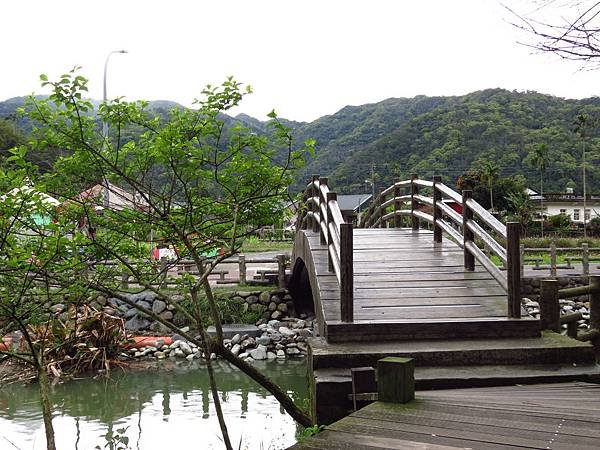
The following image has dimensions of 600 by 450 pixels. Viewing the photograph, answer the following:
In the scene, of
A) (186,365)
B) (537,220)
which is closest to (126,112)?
(186,365)

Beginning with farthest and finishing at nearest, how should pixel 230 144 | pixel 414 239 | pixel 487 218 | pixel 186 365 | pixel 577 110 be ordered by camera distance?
pixel 577 110 < pixel 186 365 < pixel 414 239 < pixel 487 218 < pixel 230 144

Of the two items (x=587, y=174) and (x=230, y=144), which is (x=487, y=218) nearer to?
(x=230, y=144)

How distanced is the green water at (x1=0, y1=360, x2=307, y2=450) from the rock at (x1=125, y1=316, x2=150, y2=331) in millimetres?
2707

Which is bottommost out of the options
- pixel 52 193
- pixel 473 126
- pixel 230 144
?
pixel 52 193

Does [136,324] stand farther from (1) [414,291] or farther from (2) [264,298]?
(1) [414,291]

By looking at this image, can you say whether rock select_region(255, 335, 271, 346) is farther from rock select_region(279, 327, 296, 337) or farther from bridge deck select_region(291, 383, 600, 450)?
bridge deck select_region(291, 383, 600, 450)

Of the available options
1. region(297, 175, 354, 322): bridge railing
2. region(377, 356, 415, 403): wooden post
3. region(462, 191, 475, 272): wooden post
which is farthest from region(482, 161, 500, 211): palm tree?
region(377, 356, 415, 403): wooden post

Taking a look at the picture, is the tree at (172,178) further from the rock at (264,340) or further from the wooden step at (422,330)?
the rock at (264,340)

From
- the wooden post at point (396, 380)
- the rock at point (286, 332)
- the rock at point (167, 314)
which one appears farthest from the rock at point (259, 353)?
the wooden post at point (396, 380)

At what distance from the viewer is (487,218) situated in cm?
551

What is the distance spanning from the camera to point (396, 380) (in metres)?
3.33

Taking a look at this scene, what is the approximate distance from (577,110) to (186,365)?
43968mm

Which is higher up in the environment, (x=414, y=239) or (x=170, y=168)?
(x=170, y=168)

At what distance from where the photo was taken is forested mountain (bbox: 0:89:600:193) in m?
46.2
